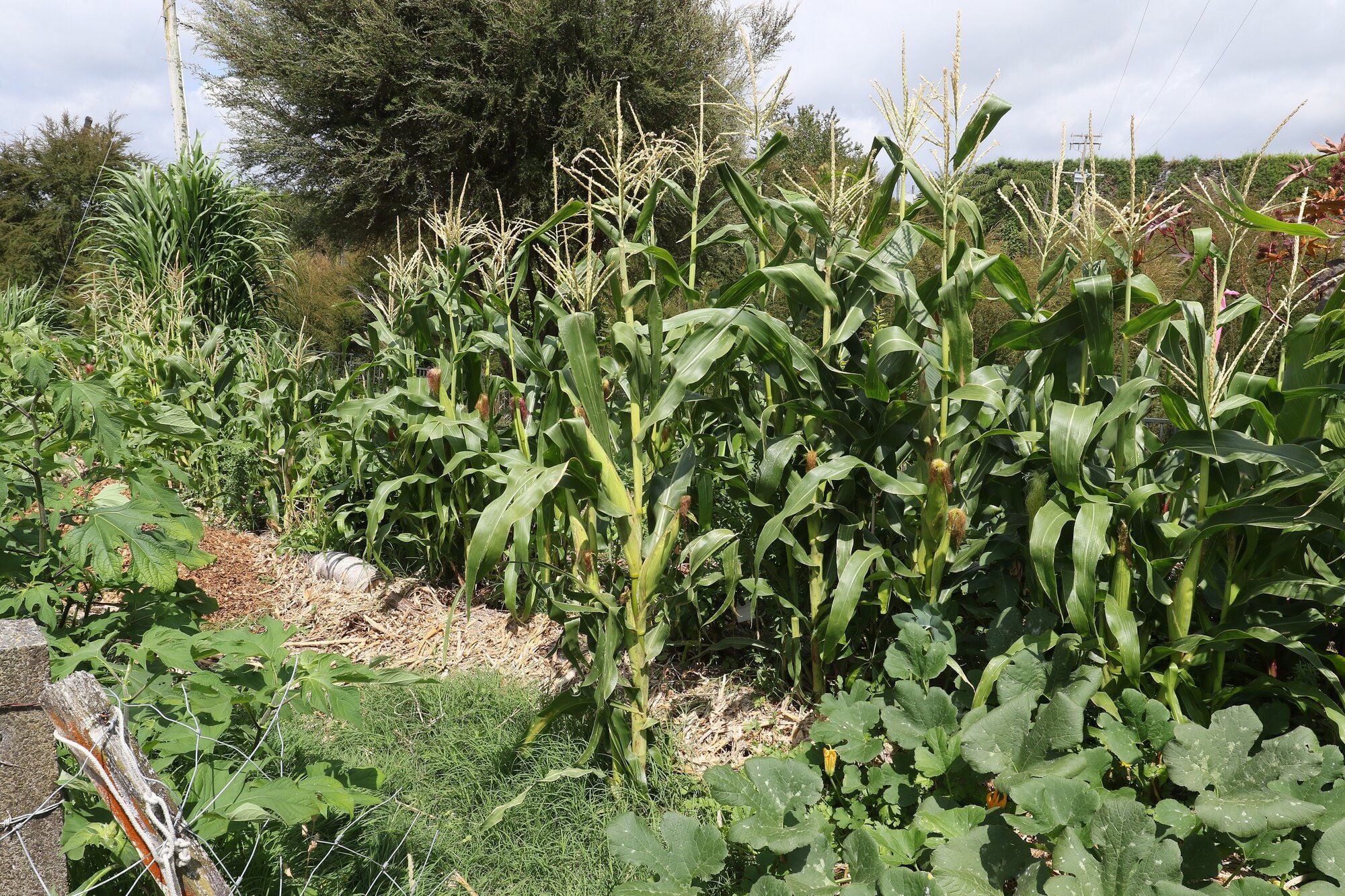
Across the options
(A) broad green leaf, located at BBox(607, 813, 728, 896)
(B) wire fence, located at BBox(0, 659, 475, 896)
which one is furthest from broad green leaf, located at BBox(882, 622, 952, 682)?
(B) wire fence, located at BBox(0, 659, 475, 896)

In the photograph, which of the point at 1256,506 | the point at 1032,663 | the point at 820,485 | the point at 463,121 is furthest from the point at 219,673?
the point at 463,121

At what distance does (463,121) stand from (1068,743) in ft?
26.6

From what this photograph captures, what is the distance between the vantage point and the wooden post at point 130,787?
1.23m

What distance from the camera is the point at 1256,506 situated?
183 centimetres

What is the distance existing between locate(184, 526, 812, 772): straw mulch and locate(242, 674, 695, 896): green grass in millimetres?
260

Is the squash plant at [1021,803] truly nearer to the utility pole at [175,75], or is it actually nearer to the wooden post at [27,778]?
the wooden post at [27,778]

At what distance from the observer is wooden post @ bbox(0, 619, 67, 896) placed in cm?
132

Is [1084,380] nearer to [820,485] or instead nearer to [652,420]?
[820,485]

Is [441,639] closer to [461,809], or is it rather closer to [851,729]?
[461,809]

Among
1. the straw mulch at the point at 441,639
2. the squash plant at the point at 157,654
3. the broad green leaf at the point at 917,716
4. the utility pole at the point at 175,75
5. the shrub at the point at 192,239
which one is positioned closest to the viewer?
the squash plant at the point at 157,654

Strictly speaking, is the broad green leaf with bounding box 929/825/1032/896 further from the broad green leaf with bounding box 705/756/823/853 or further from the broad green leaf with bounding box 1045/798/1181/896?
the broad green leaf with bounding box 705/756/823/853

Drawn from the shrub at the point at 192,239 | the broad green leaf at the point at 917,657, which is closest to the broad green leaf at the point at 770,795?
the broad green leaf at the point at 917,657

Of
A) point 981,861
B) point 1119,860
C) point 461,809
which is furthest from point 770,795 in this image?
point 461,809

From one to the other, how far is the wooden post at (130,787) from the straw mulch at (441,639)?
1278mm
